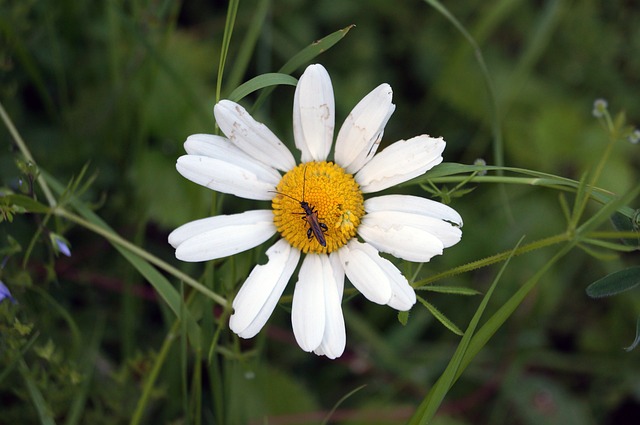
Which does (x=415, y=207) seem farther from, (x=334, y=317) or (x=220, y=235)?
(x=220, y=235)

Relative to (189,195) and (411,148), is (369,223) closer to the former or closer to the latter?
(411,148)

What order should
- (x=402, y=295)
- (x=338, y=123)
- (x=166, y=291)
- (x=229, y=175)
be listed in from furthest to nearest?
1. (x=338, y=123)
2. (x=166, y=291)
3. (x=229, y=175)
4. (x=402, y=295)

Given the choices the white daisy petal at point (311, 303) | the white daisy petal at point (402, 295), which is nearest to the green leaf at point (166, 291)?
the white daisy petal at point (311, 303)

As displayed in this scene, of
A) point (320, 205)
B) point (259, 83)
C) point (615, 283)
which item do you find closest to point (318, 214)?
point (320, 205)

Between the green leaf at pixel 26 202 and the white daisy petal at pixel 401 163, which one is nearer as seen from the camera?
the white daisy petal at pixel 401 163

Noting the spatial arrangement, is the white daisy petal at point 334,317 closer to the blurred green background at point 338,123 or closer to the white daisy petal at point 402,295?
the white daisy petal at point 402,295

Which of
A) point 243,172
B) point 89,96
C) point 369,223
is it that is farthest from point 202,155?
point 89,96
